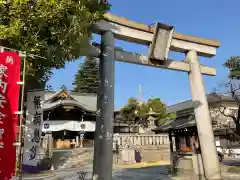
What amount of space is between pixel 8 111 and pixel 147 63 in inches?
234

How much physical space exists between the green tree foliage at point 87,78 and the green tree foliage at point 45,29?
43.5 meters

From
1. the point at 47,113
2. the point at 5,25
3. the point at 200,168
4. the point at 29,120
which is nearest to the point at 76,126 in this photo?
the point at 47,113

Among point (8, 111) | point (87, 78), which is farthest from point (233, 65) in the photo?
point (87, 78)

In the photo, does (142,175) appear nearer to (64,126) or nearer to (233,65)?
(233,65)

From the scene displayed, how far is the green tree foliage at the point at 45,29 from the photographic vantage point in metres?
4.80

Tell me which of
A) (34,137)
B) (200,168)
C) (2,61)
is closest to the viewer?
(2,61)

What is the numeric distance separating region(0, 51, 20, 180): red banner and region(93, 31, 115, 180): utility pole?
10.9 ft

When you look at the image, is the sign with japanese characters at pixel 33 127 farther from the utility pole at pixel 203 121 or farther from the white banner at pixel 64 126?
the white banner at pixel 64 126

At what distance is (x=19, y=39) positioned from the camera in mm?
4930

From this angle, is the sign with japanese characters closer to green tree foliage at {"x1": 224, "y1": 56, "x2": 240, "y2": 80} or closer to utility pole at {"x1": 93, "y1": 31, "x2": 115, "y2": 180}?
utility pole at {"x1": 93, "y1": 31, "x2": 115, "y2": 180}

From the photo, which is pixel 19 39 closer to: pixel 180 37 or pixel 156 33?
pixel 156 33

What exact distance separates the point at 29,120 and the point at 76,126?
22.8 metres

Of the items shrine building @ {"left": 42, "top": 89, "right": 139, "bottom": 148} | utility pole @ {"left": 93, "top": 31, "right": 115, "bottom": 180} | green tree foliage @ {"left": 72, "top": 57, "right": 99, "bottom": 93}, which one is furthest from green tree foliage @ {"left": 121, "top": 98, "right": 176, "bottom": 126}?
utility pole @ {"left": 93, "top": 31, "right": 115, "bottom": 180}

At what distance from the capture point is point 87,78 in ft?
163
